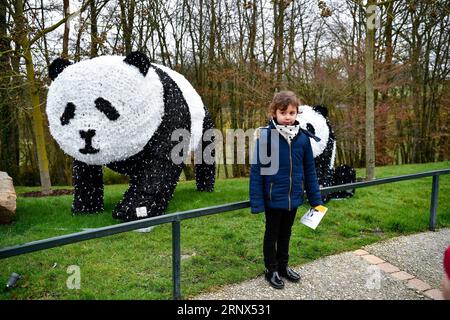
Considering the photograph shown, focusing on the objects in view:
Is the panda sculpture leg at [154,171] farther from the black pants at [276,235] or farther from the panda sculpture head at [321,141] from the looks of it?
the panda sculpture head at [321,141]

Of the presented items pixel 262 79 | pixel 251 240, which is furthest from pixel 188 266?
pixel 262 79

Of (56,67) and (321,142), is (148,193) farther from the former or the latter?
(321,142)

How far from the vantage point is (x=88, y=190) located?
475 cm

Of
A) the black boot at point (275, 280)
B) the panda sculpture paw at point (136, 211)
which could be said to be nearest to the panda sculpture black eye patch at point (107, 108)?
the panda sculpture paw at point (136, 211)

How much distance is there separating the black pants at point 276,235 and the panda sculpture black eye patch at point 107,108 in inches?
78.3

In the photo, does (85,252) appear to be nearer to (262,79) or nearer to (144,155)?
(144,155)

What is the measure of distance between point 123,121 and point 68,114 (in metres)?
0.56

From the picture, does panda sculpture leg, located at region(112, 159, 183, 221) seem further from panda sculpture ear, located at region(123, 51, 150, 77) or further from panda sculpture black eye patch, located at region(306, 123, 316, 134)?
panda sculpture black eye patch, located at region(306, 123, 316, 134)

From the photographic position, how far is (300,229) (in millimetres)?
4285

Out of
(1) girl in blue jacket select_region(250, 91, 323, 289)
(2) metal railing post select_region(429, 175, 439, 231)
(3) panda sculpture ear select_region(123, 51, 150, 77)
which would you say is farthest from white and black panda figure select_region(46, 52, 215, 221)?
(2) metal railing post select_region(429, 175, 439, 231)

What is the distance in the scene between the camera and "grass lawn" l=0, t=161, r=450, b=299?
2965mm

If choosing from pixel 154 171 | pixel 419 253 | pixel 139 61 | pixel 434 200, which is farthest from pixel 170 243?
pixel 434 200
